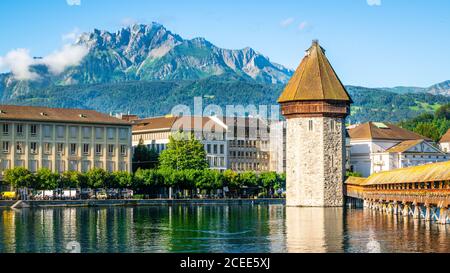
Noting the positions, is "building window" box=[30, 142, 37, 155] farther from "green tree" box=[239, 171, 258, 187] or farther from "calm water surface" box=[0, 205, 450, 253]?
"calm water surface" box=[0, 205, 450, 253]

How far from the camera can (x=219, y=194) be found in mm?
115312

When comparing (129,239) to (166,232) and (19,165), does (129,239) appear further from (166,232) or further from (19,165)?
(19,165)

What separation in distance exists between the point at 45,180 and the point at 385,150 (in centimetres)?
5570

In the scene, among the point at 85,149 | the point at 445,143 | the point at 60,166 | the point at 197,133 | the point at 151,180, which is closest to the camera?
the point at 151,180

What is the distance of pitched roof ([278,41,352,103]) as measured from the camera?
8206 centimetres

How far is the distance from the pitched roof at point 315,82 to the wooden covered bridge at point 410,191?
717 centimetres

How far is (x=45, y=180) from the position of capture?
95.6 m

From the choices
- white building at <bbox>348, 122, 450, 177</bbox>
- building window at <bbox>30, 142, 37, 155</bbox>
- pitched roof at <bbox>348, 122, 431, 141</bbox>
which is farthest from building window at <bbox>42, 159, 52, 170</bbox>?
pitched roof at <bbox>348, 122, 431, 141</bbox>

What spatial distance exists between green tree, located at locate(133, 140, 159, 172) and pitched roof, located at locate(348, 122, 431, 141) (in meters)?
32.3

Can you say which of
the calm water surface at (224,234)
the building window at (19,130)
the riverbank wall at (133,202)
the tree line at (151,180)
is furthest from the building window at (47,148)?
the calm water surface at (224,234)

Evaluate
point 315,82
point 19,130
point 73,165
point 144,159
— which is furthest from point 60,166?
point 315,82

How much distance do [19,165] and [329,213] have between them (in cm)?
4070

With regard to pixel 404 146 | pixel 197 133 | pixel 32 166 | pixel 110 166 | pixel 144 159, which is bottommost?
pixel 32 166

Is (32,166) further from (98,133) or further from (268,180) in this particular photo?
(268,180)
